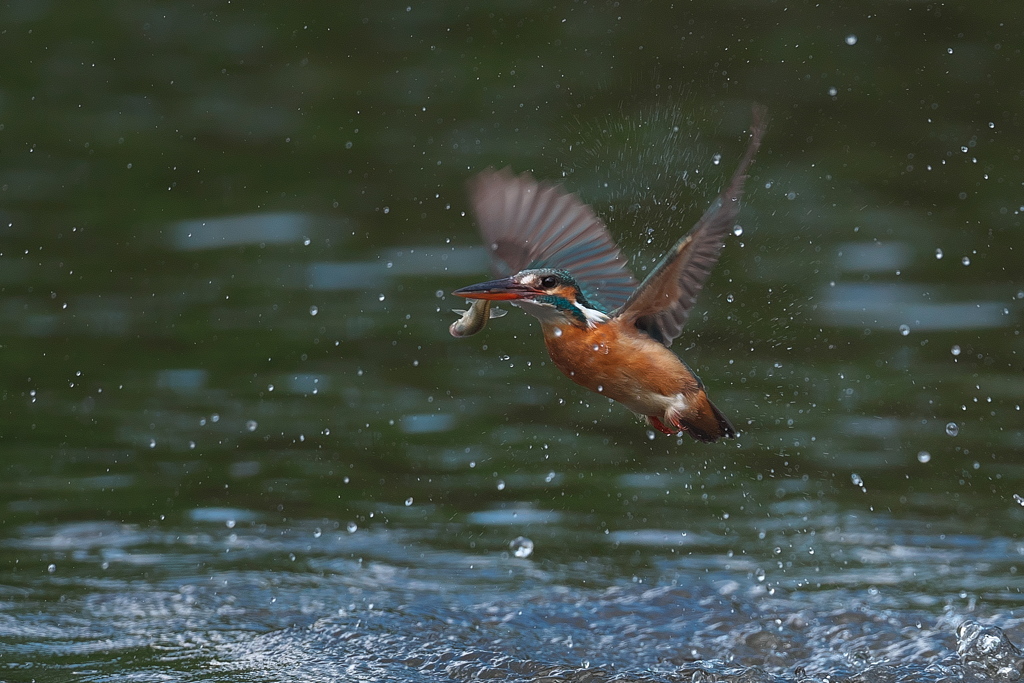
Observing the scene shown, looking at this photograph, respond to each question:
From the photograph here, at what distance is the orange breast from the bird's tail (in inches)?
1.9

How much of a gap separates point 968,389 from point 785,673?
2299 millimetres

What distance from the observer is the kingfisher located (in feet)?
12.4

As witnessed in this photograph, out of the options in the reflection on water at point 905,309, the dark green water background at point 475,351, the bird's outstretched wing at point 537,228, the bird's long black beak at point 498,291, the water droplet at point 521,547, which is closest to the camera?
the bird's long black beak at point 498,291

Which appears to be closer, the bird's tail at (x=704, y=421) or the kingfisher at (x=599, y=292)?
the kingfisher at (x=599, y=292)

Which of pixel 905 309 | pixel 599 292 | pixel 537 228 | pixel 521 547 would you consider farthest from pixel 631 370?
pixel 905 309

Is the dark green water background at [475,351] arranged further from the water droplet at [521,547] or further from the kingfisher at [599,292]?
the kingfisher at [599,292]

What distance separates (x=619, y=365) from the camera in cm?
390

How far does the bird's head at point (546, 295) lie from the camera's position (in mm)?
3727

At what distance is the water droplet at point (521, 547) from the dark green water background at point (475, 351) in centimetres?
8

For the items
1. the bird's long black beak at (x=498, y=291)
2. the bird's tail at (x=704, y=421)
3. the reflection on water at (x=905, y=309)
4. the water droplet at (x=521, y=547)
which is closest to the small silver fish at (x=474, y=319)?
the bird's long black beak at (x=498, y=291)

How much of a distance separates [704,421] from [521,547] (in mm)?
1352

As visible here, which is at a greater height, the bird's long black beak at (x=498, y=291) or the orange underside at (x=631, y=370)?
the bird's long black beak at (x=498, y=291)

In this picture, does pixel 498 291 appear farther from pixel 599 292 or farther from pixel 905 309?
pixel 905 309

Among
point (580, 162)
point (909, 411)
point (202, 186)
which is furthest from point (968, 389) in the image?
point (202, 186)
